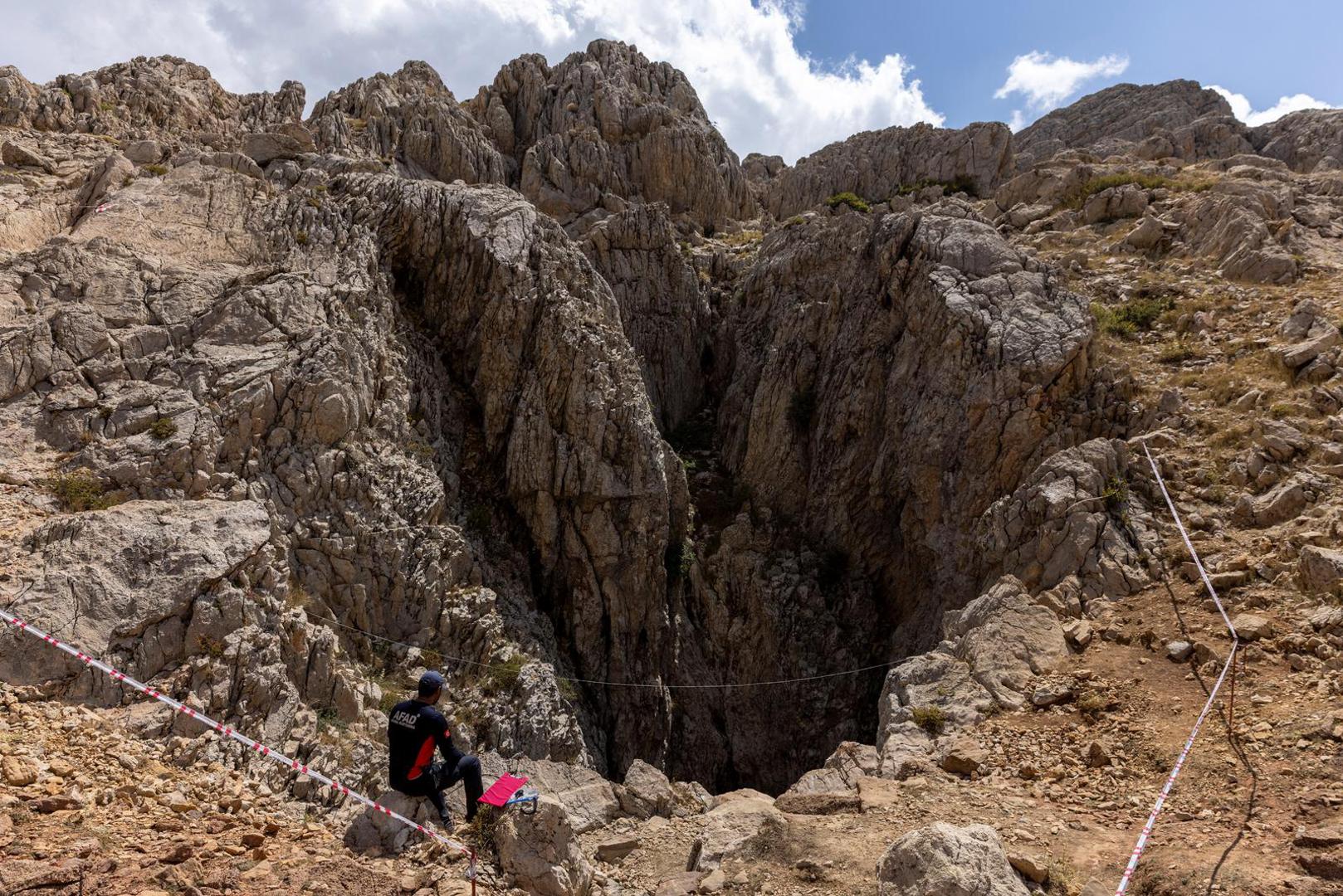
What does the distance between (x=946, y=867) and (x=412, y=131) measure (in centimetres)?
3950

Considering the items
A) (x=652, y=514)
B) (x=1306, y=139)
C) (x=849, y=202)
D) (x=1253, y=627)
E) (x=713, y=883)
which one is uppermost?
(x=1306, y=139)

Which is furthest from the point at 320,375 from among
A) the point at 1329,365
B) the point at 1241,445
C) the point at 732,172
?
the point at 732,172

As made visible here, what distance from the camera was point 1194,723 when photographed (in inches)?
379

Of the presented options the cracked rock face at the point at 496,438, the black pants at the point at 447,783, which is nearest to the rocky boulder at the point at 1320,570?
the cracked rock face at the point at 496,438

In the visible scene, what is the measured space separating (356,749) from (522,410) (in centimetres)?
1131

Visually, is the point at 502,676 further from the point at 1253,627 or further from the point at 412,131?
the point at 412,131

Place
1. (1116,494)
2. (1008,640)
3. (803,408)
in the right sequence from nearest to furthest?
1. (1008,640)
2. (1116,494)
3. (803,408)

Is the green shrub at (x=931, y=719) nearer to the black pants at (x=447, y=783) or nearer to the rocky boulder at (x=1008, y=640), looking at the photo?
the rocky boulder at (x=1008, y=640)

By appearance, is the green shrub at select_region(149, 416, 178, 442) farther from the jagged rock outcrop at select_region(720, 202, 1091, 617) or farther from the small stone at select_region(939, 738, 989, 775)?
the jagged rock outcrop at select_region(720, 202, 1091, 617)

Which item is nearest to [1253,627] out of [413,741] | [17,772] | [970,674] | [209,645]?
[970,674]

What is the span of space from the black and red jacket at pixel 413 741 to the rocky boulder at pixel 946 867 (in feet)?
15.2

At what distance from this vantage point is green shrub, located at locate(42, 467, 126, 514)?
11.5 m

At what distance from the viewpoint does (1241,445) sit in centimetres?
1473

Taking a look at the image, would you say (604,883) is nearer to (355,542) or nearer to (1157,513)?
(355,542)
